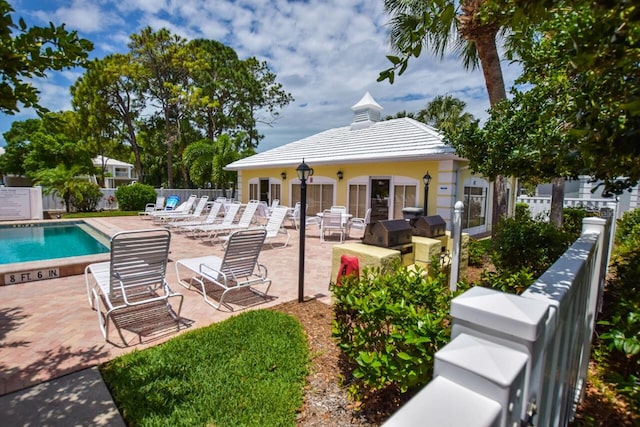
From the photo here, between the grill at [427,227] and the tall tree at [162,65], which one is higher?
the tall tree at [162,65]

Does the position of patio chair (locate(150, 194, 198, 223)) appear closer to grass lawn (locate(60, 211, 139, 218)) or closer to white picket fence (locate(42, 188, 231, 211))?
grass lawn (locate(60, 211, 139, 218))

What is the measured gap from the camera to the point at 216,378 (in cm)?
325

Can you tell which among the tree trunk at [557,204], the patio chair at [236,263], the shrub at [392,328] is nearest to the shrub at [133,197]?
the patio chair at [236,263]

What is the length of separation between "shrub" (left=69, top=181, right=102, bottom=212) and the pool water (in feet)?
14.3

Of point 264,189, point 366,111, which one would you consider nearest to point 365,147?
point 366,111

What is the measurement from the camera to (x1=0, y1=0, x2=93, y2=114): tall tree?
1819 mm

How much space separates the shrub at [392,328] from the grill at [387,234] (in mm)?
1786

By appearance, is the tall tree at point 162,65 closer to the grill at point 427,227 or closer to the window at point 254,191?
the window at point 254,191

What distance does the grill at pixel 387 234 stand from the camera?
5227mm

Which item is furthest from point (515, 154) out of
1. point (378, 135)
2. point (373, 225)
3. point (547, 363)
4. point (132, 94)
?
point (132, 94)

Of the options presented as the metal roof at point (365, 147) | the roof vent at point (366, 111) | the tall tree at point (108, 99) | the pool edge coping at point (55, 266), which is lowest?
the pool edge coping at point (55, 266)

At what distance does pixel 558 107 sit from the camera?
3.81 meters

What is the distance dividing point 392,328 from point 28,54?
11.4ft

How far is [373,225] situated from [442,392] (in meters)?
4.67
